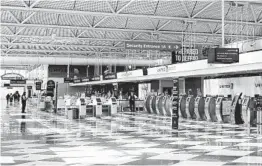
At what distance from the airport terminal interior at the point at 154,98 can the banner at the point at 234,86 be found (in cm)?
5

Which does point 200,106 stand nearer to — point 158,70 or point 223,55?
point 158,70

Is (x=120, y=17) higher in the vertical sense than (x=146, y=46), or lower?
higher

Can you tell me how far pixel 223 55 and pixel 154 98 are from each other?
11.5m

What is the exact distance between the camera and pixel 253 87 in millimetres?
18172

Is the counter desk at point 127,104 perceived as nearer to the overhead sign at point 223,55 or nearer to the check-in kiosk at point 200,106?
the check-in kiosk at point 200,106

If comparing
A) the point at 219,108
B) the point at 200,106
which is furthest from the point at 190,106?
the point at 219,108

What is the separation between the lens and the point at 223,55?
12617 mm

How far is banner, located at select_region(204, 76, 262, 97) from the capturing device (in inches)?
708

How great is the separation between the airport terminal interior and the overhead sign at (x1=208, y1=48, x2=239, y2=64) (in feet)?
0.12

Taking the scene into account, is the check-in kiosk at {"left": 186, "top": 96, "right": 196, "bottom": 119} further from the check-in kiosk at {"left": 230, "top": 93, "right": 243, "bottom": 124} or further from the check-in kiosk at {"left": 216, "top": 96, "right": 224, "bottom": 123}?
the check-in kiosk at {"left": 230, "top": 93, "right": 243, "bottom": 124}

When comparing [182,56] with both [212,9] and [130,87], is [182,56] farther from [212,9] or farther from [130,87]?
[130,87]

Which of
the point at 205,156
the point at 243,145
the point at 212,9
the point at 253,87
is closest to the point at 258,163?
the point at 205,156

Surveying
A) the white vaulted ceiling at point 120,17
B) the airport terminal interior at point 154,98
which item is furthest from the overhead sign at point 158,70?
the white vaulted ceiling at point 120,17

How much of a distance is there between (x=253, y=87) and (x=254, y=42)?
90.3 inches
